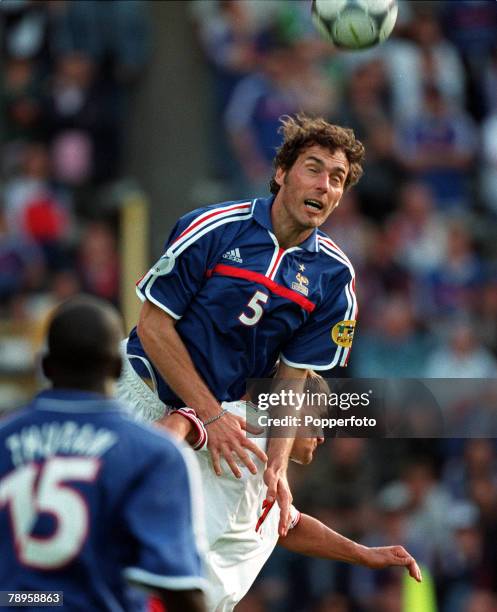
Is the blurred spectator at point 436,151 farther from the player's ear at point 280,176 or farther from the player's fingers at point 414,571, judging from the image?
the player's fingers at point 414,571

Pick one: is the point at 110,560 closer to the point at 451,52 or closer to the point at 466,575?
the point at 466,575

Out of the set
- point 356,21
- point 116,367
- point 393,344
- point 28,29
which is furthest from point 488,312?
point 116,367

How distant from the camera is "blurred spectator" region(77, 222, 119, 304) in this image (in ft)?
43.1

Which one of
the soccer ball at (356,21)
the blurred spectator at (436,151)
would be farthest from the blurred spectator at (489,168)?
the soccer ball at (356,21)

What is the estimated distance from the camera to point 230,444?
6.59m

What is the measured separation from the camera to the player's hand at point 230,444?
21.6 feet

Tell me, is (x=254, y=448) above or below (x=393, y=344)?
above

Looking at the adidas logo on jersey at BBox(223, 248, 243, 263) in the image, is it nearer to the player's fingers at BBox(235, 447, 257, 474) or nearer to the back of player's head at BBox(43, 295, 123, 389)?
the player's fingers at BBox(235, 447, 257, 474)

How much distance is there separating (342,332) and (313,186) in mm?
782

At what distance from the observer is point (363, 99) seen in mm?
13555

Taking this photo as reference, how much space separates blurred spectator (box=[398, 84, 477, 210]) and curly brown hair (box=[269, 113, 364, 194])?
21.3ft

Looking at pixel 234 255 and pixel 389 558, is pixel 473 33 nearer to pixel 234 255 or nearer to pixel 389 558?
pixel 234 255

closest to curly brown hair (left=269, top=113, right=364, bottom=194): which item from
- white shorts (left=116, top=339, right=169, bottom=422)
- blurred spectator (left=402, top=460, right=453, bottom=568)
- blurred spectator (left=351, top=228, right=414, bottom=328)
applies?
white shorts (left=116, top=339, right=169, bottom=422)

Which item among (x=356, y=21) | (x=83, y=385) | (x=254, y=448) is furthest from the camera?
(x=356, y=21)
